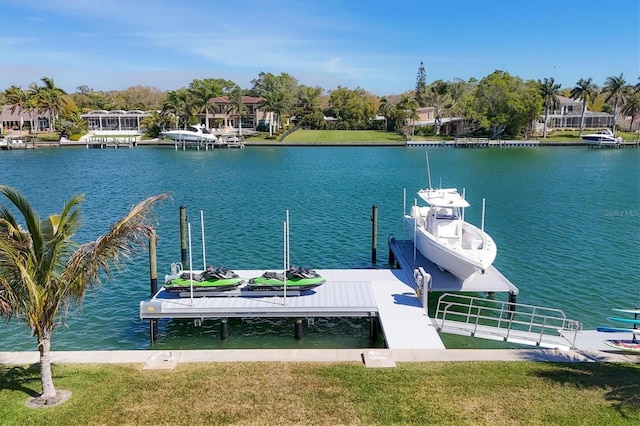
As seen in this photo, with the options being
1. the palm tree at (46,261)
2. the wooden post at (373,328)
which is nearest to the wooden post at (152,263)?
the wooden post at (373,328)

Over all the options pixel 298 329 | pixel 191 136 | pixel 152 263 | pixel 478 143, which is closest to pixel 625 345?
pixel 298 329

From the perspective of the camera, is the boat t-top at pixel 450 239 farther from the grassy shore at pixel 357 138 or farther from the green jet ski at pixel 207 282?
the grassy shore at pixel 357 138

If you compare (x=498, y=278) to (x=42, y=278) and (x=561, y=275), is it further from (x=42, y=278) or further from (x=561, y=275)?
(x=42, y=278)

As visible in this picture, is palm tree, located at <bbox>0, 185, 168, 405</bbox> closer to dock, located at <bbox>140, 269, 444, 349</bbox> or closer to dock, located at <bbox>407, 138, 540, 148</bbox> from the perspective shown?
dock, located at <bbox>140, 269, 444, 349</bbox>

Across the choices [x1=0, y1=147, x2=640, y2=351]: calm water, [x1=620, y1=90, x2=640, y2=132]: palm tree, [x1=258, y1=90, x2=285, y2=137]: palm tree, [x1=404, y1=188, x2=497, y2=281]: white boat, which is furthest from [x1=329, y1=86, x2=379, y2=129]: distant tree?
[x1=404, y1=188, x2=497, y2=281]: white boat

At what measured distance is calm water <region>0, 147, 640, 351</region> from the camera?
1878 centimetres

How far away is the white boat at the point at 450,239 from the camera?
19516 millimetres

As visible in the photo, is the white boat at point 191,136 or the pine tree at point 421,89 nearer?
the white boat at point 191,136

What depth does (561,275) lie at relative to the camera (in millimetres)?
23703

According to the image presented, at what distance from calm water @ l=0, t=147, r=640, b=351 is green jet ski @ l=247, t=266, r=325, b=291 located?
4.65 ft

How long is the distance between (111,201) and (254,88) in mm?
96619

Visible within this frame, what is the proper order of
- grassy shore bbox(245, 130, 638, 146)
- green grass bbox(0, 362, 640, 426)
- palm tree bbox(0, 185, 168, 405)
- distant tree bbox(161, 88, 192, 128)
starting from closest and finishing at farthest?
palm tree bbox(0, 185, 168, 405) → green grass bbox(0, 362, 640, 426) → grassy shore bbox(245, 130, 638, 146) → distant tree bbox(161, 88, 192, 128)

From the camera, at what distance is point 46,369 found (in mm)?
10852

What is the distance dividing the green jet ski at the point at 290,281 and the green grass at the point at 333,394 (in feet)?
19.0
